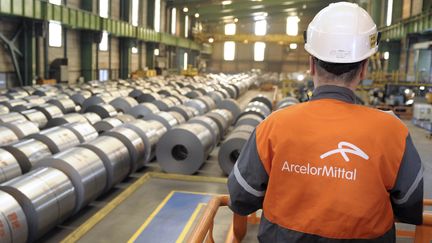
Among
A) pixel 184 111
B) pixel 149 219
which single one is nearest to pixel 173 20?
pixel 184 111

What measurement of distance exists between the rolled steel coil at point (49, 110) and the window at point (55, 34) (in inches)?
366

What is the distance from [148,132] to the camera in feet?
31.2

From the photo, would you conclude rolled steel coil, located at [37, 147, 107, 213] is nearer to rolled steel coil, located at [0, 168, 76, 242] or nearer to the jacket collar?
rolled steel coil, located at [0, 168, 76, 242]

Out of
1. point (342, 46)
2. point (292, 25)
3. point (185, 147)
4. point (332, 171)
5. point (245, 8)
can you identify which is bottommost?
point (185, 147)

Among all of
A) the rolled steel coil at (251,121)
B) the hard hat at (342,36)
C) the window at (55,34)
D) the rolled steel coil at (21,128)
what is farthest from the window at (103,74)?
the hard hat at (342,36)

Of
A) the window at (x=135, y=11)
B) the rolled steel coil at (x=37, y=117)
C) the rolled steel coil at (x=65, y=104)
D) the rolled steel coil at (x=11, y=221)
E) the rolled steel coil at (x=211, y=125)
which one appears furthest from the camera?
the window at (x=135, y=11)

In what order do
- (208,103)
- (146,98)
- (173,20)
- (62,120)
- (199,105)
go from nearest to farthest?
1. (62,120)
2. (199,105)
3. (208,103)
4. (146,98)
5. (173,20)

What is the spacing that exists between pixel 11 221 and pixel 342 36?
454 cm

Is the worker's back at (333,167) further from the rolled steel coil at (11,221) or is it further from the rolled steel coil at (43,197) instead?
the rolled steel coil at (43,197)

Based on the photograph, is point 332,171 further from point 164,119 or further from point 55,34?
point 55,34

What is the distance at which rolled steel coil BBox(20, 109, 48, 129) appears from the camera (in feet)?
36.2

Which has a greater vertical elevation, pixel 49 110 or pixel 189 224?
pixel 49 110

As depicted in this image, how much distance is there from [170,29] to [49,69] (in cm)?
2041

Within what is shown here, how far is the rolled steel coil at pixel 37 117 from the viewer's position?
11.0 metres
